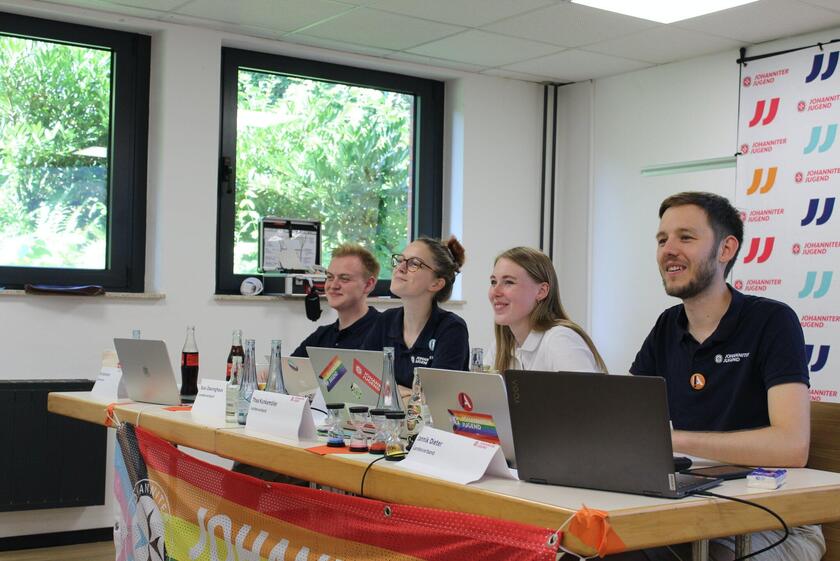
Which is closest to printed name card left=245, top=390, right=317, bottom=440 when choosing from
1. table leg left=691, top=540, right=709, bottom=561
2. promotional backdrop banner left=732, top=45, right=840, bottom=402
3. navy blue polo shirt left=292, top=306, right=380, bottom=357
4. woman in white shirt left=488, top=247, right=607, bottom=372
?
woman in white shirt left=488, top=247, right=607, bottom=372

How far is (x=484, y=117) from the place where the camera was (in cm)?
611

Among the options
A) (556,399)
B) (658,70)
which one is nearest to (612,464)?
(556,399)

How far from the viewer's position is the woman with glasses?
11.5 feet

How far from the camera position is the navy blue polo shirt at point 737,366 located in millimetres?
2318

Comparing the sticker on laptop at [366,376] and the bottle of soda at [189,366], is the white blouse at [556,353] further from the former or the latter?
the bottle of soda at [189,366]

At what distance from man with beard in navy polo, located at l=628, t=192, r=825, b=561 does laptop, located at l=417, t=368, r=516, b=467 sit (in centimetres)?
43

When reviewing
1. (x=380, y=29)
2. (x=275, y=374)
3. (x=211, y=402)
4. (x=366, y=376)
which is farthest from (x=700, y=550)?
(x=380, y=29)

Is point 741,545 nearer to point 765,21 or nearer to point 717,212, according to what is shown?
point 717,212

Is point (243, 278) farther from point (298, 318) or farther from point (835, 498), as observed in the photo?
point (835, 498)

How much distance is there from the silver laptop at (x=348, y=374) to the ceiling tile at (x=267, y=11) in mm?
2397

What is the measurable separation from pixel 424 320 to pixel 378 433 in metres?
1.42

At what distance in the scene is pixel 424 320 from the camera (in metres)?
3.63

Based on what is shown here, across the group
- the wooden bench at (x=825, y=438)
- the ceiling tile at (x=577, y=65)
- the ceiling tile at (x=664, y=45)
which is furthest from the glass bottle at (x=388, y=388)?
the ceiling tile at (x=577, y=65)

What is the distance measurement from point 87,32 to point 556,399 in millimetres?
4005
